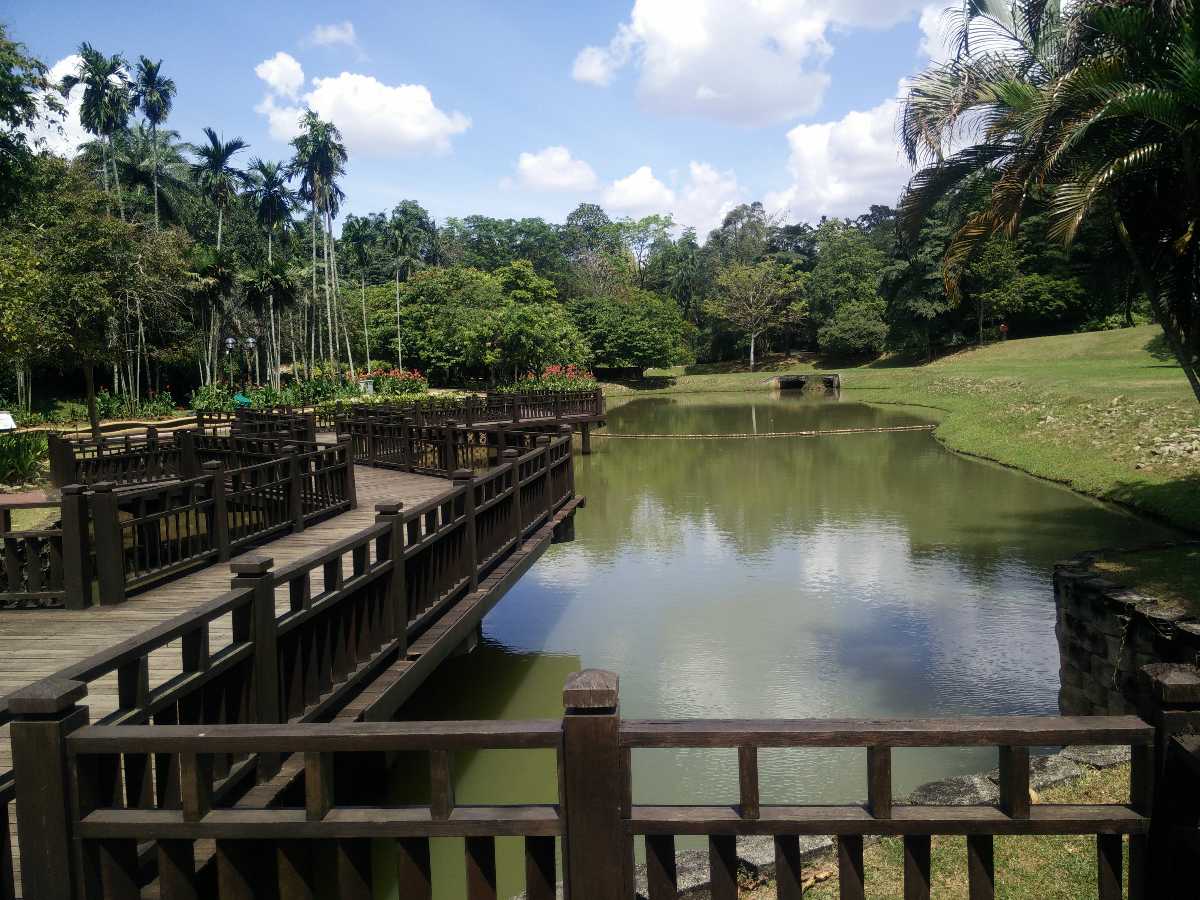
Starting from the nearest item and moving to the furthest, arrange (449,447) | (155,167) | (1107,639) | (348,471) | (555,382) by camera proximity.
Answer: (1107,639) < (348,471) < (449,447) < (555,382) < (155,167)

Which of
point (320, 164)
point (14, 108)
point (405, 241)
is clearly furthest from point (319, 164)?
point (14, 108)

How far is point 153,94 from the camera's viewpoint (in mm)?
40625

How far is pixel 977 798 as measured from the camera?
562cm

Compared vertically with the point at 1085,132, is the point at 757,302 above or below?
above

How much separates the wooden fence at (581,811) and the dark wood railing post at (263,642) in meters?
1.26

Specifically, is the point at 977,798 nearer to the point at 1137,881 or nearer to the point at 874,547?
the point at 1137,881

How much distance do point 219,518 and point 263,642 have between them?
5172 millimetres

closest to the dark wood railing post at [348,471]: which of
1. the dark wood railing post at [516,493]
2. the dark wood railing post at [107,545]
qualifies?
the dark wood railing post at [516,493]

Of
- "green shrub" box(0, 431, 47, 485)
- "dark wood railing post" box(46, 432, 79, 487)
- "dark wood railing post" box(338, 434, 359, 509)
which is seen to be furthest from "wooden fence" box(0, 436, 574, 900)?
"green shrub" box(0, 431, 47, 485)

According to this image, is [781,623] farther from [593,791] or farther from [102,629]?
[593,791]

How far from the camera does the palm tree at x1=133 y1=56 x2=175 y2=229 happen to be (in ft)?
132

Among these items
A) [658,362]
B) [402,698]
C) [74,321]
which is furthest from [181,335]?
[402,698]

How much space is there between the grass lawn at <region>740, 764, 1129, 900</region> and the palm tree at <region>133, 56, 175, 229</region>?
42.5m

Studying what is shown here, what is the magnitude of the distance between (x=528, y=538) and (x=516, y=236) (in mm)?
71371
